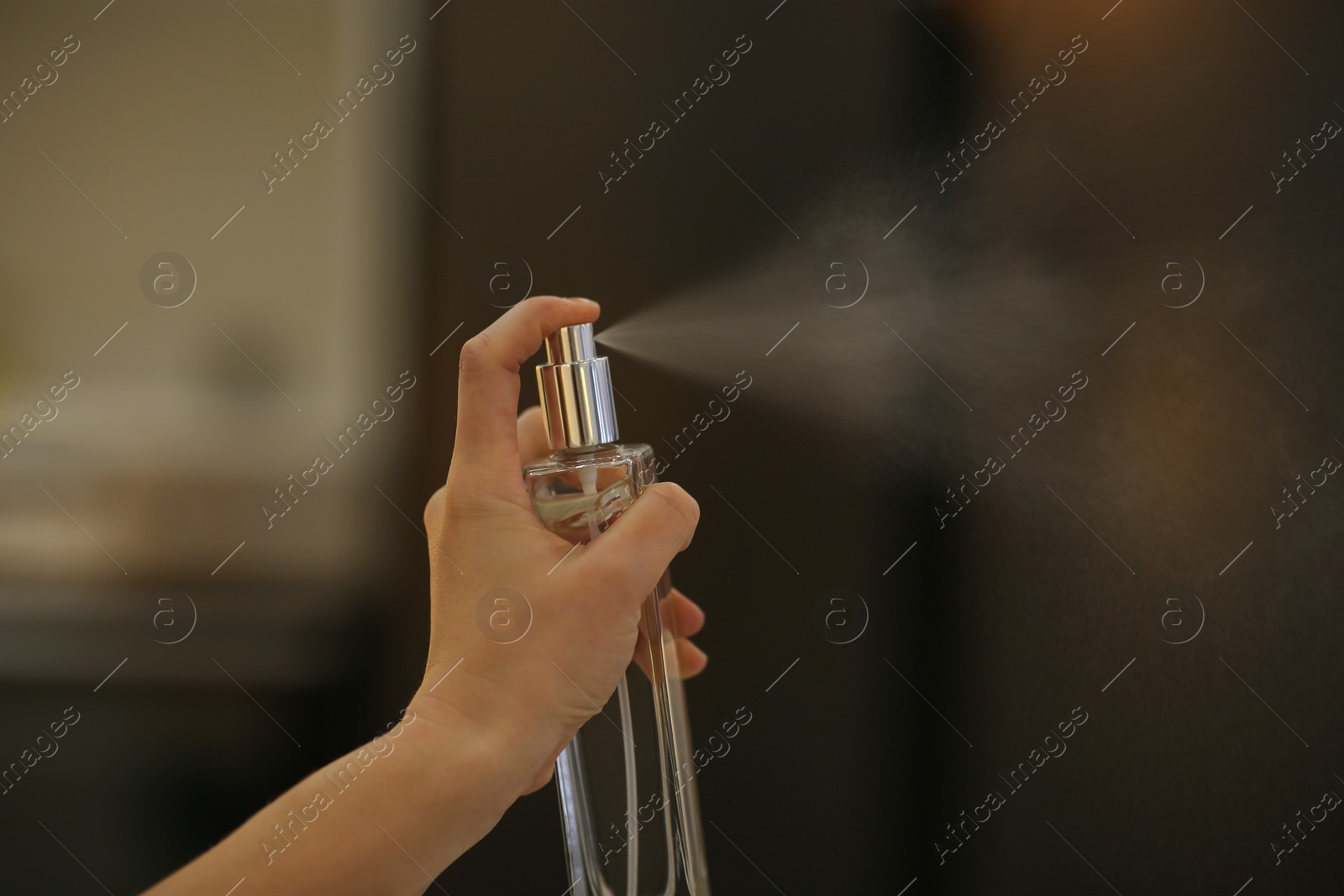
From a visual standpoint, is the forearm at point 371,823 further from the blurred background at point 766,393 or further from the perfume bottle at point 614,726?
the blurred background at point 766,393

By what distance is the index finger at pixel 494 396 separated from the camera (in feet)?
1.44

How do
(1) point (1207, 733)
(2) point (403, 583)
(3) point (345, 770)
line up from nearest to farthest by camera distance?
(3) point (345, 770)
(1) point (1207, 733)
(2) point (403, 583)

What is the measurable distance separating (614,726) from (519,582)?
115 millimetres

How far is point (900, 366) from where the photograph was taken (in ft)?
1.87

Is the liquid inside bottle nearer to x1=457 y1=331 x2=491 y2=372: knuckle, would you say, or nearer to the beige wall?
x1=457 y1=331 x2=491 y2=372: knuckle

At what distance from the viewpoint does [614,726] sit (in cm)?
49


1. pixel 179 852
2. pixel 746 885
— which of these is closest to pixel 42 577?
pixel 179 852

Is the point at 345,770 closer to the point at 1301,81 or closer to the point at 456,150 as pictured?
the point at 456,150

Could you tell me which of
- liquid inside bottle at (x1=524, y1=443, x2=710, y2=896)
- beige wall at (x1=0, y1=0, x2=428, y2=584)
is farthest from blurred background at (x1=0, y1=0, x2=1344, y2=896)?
liquid inside bottle at (x1=524, y1=443, x2=710, y2=896)

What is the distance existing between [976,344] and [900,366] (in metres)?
0.05

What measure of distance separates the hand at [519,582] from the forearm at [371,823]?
0.01 metres

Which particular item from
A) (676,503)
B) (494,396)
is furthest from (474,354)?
(676,503)

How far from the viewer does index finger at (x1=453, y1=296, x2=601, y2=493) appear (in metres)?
0.44

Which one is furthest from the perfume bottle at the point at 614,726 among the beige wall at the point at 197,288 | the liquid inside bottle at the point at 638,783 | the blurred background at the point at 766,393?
the beige wall at the point at 197,288
